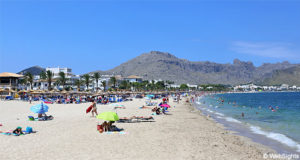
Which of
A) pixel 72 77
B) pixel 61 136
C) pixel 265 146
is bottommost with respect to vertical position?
pixel 265 146

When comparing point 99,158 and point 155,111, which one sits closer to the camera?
point 99,158

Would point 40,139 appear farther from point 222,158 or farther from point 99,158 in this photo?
point 222,158

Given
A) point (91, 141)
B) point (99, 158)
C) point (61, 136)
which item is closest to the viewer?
point (99, 158)

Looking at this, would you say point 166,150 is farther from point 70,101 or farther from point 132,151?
point 70,101

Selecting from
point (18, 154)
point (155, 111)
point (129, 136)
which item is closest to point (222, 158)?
point (129, 136)

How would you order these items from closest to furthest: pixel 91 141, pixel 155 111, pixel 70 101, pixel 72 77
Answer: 1. pixel 91 141
2. pixel 155 111
3. pixel 70 101
4. pixel 72 77

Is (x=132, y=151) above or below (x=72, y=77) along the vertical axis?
below

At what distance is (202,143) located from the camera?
39.7 feet

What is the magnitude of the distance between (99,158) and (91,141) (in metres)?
2.80

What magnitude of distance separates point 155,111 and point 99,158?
17.8 meters

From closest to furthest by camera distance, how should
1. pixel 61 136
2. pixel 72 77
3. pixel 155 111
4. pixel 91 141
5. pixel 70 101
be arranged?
pixel 91 141 → pixel 61 136 → pixel 155 111 → pixel 70 101 → pixel 72 77

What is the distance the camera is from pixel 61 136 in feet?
41.1

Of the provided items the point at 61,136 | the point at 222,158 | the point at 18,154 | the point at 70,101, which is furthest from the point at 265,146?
the point at 70,101

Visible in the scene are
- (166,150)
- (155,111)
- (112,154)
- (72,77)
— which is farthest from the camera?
(72,77)
